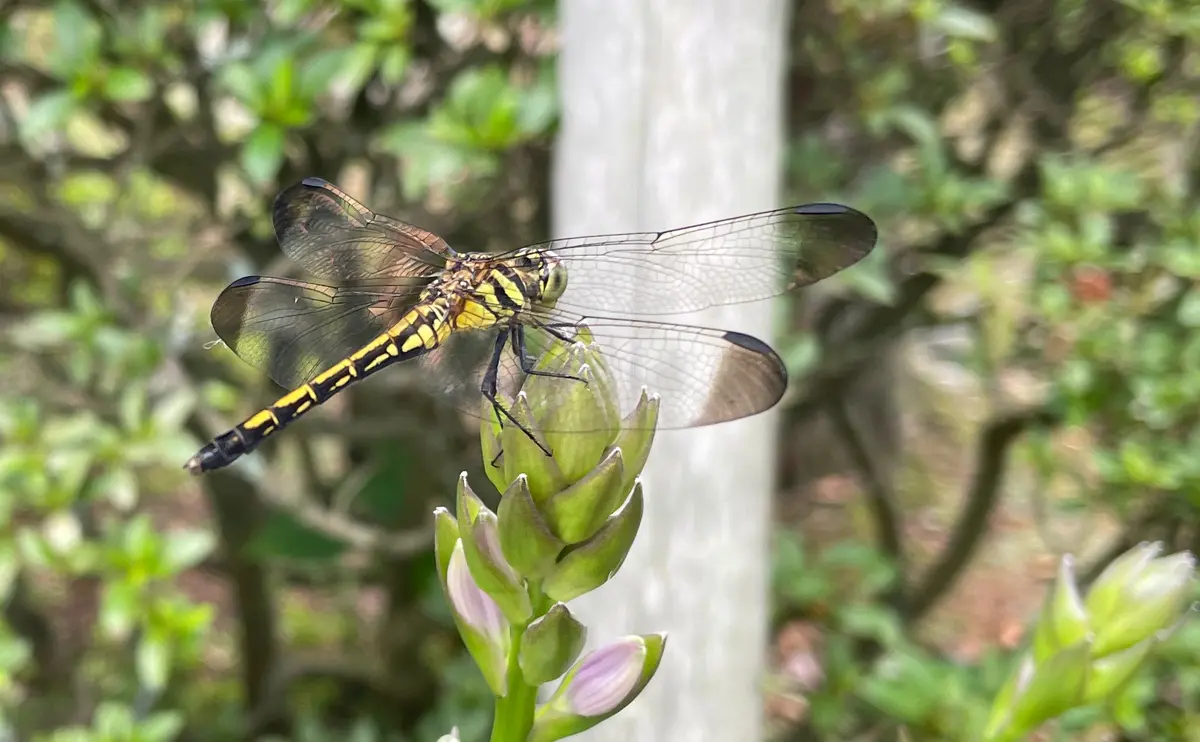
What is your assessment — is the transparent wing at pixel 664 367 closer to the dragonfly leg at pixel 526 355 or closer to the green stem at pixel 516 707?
the dragonfly leg at pixel 526 355

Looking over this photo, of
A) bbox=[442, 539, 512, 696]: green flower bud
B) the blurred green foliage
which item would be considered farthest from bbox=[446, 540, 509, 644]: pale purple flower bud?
the blurred green foliage

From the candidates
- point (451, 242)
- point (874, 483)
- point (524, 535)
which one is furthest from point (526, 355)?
point (874, 483)

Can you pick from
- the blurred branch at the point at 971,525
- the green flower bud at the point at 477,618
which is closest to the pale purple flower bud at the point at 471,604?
the green flower bud at the point at 477,618

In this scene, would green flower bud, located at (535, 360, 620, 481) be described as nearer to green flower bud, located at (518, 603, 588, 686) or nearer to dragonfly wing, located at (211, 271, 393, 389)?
green flower bud, located at (518, 603, 588, 686)

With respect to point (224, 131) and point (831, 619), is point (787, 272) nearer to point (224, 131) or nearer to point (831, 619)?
point (831, 619)

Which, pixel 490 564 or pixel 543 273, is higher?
pixel 543 273

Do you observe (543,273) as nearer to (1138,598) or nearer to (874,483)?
(1138,598)

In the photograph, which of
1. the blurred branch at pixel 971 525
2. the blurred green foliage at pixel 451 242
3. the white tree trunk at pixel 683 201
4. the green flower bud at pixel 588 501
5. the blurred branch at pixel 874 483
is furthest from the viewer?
the blurred branch at pixel 874 483
